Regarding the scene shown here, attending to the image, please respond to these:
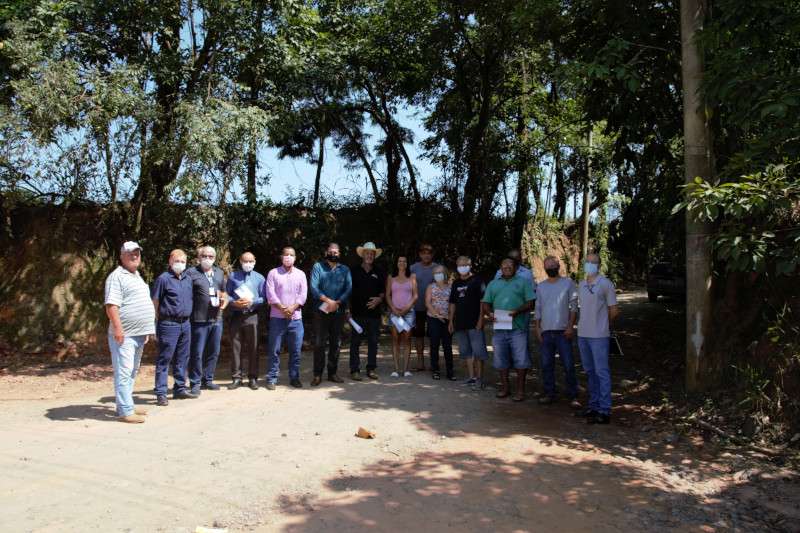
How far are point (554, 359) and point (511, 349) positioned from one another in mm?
551

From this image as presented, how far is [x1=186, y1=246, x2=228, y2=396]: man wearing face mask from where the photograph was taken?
277 inches

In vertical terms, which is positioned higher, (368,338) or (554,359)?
(368,338)

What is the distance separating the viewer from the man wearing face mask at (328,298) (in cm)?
752

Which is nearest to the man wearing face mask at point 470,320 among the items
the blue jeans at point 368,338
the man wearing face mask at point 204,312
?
the blue jeans at point 368,338

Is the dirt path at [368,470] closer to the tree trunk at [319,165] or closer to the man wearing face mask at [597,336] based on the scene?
the man wearing face mask at [597,336]

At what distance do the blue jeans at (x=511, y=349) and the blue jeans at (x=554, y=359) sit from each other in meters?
0.24

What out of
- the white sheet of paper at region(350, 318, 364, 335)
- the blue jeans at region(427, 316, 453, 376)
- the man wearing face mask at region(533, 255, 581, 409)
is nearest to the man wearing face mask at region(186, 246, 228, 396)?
the white sheet of paper at region(350, 318, 364, 335)

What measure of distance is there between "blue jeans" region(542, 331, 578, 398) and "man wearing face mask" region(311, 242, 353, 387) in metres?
2.72

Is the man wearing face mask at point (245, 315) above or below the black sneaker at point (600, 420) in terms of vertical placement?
above

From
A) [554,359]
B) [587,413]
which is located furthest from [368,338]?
[587,413]

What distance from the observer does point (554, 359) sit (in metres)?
7.05

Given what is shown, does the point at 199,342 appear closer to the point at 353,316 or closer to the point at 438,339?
the point at 353,316

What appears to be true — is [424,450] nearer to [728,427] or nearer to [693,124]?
[728,427]

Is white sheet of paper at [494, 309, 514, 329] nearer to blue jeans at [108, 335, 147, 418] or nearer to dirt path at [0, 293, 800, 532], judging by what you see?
dirt path at [0, 293, 800, 532]
